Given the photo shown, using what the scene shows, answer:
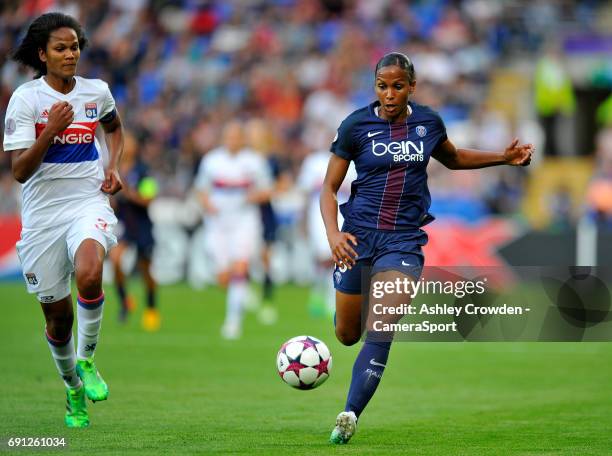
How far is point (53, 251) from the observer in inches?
324

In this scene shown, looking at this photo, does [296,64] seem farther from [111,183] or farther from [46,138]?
[46,138]

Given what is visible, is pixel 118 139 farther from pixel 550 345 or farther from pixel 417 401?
pixel 550 345

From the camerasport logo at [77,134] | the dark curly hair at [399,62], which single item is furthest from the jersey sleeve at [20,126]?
the dark curly hair at [399,62]

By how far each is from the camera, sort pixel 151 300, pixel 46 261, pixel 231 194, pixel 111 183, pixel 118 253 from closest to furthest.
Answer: pixel 46 261, pixel 111 183, pixel 151 300, pixel 118 253, pixel 231 194

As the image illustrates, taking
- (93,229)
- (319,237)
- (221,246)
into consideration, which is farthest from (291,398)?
(319,237)

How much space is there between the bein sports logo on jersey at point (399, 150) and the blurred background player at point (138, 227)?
8798 millimetres

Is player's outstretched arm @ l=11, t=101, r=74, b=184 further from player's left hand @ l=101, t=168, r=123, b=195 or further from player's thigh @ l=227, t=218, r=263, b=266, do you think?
player's thigh @ l=227, t=218, r=263, b=266

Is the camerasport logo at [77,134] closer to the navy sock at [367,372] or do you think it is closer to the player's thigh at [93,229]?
the player's thigh at [93,229]

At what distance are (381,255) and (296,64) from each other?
67.0 ft

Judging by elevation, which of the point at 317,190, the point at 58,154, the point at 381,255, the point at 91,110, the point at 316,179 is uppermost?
the point at 316,179

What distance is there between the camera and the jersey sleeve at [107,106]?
28.0ft

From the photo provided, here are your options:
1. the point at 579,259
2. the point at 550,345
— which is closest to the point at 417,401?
the point at 550,345

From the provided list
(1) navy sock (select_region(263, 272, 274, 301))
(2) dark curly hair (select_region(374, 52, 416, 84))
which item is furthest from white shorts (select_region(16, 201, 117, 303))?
(1) navy sock (select_region(263, 272, 274, 301))

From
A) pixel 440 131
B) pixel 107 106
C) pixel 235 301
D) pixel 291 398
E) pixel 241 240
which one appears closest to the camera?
pixel 440 131
